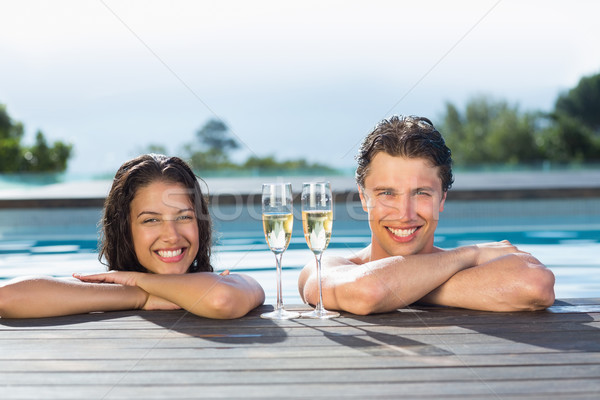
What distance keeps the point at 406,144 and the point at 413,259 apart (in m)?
0.50

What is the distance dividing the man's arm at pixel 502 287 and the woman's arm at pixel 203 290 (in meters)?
0.72

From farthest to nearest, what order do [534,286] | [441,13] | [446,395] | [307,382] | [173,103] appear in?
[173,103], [441,13], [534,286], [307,382], [446,395]

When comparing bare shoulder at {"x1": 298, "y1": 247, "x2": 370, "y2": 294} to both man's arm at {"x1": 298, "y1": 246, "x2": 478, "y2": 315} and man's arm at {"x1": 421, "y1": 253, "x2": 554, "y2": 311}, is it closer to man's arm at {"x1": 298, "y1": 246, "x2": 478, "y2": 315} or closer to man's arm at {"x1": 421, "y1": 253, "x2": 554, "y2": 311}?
man's arm at {"x1": 298, "y1": 246, "x2": 478, "y2": 315}

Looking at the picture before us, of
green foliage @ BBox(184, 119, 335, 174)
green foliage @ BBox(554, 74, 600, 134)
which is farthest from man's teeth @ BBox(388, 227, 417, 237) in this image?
green foliage @ BBox(554, 74, 600, 134)

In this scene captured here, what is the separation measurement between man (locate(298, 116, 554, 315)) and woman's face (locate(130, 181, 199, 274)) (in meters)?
0.54

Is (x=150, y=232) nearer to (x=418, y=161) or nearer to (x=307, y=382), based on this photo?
(x=418, y=161)

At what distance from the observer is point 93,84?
59625 mm

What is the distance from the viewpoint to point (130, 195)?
108 inches

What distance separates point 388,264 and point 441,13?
4309 centimetres

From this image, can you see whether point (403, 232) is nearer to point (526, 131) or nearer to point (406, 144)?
point (406, 144)

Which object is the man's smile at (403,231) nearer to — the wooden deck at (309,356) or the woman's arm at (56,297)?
the wooden deck at (309,356)

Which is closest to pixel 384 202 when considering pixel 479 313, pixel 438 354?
pixel 479 313

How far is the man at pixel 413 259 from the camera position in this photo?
2.25m

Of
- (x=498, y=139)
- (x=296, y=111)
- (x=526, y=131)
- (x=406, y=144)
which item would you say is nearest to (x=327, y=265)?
(x=406, y=144)
